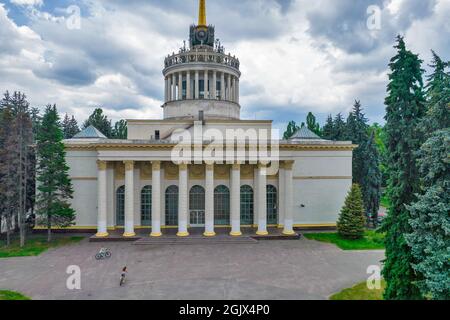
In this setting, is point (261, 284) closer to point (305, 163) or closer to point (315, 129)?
point (305, 163)

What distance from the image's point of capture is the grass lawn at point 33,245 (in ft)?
70.8

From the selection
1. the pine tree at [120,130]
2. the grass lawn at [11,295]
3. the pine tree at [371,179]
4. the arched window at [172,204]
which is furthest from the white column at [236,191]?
the pine tree at [120,130]

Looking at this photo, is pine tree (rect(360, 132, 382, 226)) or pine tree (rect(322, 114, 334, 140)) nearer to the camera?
pine tree (rect(360, 132, 382, 226))

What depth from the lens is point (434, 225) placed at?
34.8 feet

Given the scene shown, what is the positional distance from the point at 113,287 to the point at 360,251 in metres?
18.8

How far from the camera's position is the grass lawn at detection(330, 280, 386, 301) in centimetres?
1375

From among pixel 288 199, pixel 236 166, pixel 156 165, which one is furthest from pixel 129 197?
pixel 288 199

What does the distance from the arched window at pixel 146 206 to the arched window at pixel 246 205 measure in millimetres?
9577

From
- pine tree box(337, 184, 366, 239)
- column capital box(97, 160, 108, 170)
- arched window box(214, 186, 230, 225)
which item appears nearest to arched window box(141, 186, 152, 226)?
column capital box(97, 160, 108, 170)

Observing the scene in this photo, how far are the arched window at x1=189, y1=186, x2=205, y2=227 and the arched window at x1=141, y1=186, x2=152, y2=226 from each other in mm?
4208

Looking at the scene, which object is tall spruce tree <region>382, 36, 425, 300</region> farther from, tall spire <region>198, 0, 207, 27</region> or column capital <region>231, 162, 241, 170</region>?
tall spire <region>198, 0, 207, 27</region>

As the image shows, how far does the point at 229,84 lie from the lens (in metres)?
36.8

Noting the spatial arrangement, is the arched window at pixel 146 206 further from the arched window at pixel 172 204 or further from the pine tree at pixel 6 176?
the pine tree at pixel 6 176

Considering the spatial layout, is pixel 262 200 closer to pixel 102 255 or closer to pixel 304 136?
pixel 304 136
